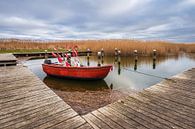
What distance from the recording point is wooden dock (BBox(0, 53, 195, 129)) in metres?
3.79

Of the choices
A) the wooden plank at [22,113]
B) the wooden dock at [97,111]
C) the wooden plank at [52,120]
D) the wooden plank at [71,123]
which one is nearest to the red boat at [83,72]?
the wooden dock at [97,111]

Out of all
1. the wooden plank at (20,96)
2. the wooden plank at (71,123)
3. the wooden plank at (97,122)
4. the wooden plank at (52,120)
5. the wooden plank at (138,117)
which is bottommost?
the wooden plank at (97,122)

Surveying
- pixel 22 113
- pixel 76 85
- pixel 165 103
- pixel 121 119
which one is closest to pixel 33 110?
pixel 22 113

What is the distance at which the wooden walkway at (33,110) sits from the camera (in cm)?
365

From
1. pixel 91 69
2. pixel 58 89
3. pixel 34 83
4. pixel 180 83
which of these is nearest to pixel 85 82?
pixel 91 69

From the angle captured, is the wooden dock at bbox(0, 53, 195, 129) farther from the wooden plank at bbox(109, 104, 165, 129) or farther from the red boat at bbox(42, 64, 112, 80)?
the red boat at bbox(42, 64, 112, 80)

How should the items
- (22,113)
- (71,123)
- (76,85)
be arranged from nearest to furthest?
(71,123), (22,113), (76,85)

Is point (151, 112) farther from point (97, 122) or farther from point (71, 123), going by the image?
point (71, 123)

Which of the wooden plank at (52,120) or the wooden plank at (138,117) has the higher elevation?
the wooden plank at (52,120)

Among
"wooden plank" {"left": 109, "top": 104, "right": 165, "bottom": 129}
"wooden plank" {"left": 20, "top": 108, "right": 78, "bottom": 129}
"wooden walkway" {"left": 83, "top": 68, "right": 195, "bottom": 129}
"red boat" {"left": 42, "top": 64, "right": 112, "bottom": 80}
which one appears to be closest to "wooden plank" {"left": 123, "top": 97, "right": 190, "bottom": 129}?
"wooden walkway" {"left": 83, "top": 68, "right": 195, "bottom": 129}

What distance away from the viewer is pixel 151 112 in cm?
461

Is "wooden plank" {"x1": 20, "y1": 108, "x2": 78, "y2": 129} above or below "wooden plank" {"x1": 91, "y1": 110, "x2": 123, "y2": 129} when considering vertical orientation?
above

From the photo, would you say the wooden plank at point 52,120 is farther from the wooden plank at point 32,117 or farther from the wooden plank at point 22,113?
the wooden plank at point 22,113

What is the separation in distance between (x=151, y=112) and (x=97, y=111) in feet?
5.01
